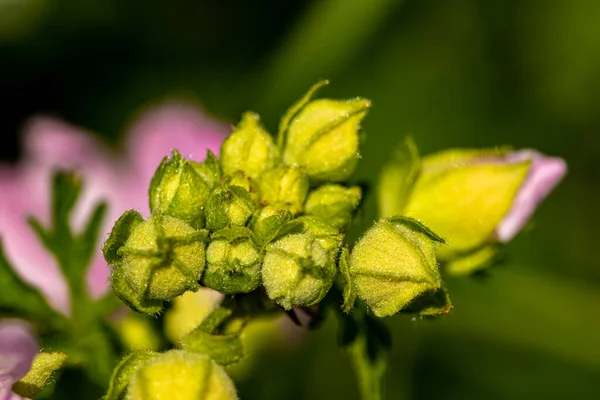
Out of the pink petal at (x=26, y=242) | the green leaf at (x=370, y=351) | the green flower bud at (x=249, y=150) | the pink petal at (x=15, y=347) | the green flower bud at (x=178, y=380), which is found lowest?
the green leaf at (x=370, y=351)

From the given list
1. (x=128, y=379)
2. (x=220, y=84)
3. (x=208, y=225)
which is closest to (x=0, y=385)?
(x=128, y=379)

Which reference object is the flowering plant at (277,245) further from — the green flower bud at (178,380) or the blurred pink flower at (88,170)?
the blurred pink flower at (88,170)

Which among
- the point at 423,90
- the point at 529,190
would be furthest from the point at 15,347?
the point at 423,90

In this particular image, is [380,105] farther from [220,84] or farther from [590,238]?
[590,238]

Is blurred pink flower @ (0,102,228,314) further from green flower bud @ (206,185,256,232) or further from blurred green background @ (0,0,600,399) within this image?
green flower bud @ (206,185,256,232)

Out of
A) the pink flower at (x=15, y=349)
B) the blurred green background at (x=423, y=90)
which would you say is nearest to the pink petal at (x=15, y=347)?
the pink flower at (x=15, y=349)

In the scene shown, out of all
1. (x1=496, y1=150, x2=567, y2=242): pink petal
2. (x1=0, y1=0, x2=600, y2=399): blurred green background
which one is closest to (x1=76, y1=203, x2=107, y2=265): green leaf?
(x1=496, y1=150, x2=567, y2=242): pink petal
